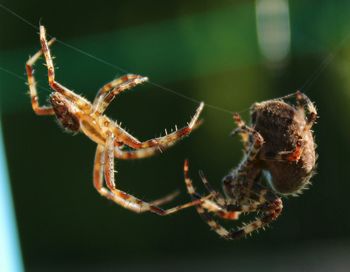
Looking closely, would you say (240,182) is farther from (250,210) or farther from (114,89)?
(114,89)

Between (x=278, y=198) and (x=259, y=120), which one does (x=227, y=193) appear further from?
(x=259, y=120)

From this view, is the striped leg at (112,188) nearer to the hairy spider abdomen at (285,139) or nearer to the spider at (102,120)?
the spider at (102,120)

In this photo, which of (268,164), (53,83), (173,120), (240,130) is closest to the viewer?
(53,83)

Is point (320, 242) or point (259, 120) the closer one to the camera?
point (259, 120)

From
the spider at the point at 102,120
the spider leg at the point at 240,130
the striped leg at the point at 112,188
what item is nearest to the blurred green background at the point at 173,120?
the striped leg at the point at 112,188

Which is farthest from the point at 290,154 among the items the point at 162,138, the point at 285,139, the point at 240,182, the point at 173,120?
the point at 173,120

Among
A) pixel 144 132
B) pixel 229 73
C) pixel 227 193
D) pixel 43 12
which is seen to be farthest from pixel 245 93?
pixel 227 193

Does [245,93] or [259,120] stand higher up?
[245,93]

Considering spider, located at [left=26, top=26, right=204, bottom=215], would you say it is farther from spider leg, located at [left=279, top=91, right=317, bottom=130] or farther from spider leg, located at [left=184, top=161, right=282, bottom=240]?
spider leg, located at [left=279, top=91, right=317, bottom=130]
